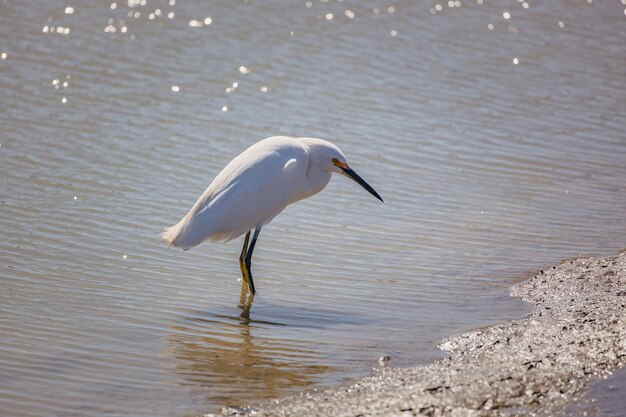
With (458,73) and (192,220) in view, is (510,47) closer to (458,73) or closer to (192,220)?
(458,73)

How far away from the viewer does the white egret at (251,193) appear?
20.7ft

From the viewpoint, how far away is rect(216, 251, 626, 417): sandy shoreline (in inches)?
170

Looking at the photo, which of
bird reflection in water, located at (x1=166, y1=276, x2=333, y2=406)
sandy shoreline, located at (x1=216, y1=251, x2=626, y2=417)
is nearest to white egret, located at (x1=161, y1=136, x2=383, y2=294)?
bird reflection in water, located at (x1=166, y1=276, x2=333, y2=406)

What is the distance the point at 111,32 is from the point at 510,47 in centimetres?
507

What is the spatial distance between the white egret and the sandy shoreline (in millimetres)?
1700

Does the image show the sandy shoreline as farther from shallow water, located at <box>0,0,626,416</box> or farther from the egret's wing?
the egret's wing

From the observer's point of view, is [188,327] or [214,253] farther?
[214,253]

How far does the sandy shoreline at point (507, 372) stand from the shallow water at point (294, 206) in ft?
0.75

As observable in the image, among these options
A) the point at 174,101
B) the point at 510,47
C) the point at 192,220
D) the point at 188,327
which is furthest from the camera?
the point at 510,47

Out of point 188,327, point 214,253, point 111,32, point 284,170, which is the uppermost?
point 284,170

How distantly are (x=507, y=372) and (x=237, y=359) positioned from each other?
140cm

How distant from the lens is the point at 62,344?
205 inches

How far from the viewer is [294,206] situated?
7.78m

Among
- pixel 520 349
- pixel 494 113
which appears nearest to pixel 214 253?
pixel 520 349
